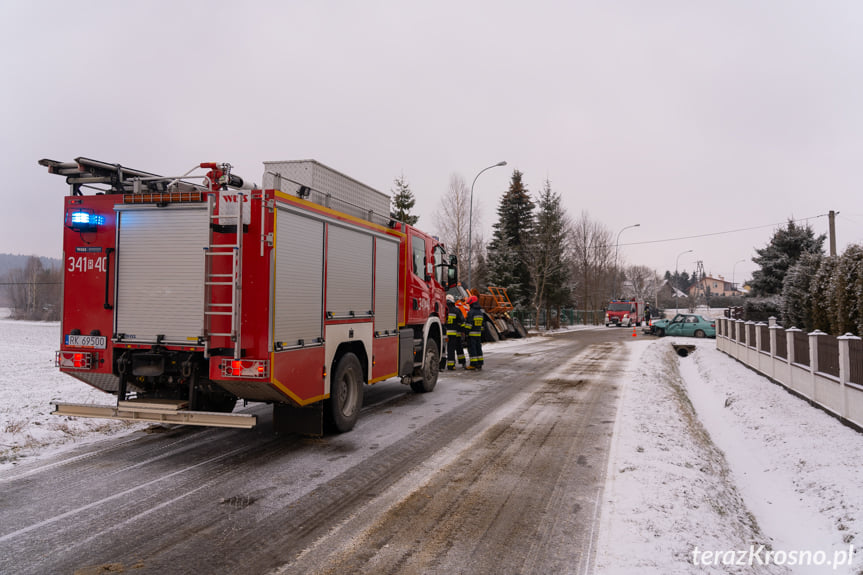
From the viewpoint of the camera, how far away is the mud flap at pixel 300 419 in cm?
645

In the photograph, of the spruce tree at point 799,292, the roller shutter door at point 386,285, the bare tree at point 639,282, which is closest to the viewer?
the roller shutter door at point 386,285

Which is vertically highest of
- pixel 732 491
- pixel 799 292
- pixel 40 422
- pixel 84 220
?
pixel 84 220

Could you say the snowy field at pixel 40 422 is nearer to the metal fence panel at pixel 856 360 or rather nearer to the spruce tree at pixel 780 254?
the metal fence panel at pixel 856 360

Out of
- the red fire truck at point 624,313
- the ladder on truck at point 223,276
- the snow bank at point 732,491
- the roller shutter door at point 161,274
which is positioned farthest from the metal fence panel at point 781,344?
the red fire truck at point 624,313

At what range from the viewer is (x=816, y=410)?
859 centimetres

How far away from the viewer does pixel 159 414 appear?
5.54 m

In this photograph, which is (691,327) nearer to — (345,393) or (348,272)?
(345,393)

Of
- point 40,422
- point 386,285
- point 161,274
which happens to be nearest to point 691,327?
point 386,285

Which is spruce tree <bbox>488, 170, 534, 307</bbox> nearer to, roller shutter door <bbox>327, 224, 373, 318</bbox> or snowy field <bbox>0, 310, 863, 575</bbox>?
snowy field <bbox>0, 310, 863, 575</bbox>

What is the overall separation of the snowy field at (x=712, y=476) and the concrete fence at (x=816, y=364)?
0.30 metres

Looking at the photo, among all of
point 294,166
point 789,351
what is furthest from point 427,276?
point 789,351

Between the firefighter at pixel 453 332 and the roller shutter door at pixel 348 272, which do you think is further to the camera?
the firefighter at pixel 453 332

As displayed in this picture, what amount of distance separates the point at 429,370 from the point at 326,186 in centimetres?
483

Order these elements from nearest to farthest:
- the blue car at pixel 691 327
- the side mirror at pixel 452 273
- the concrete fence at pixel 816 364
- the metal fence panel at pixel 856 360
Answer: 1. the metal fence panel at pixel 856 360
2. the concrete fence at pixel 816 364
3. the side mirror at pixel 452 273
4. the blue car at pixel 691 327
